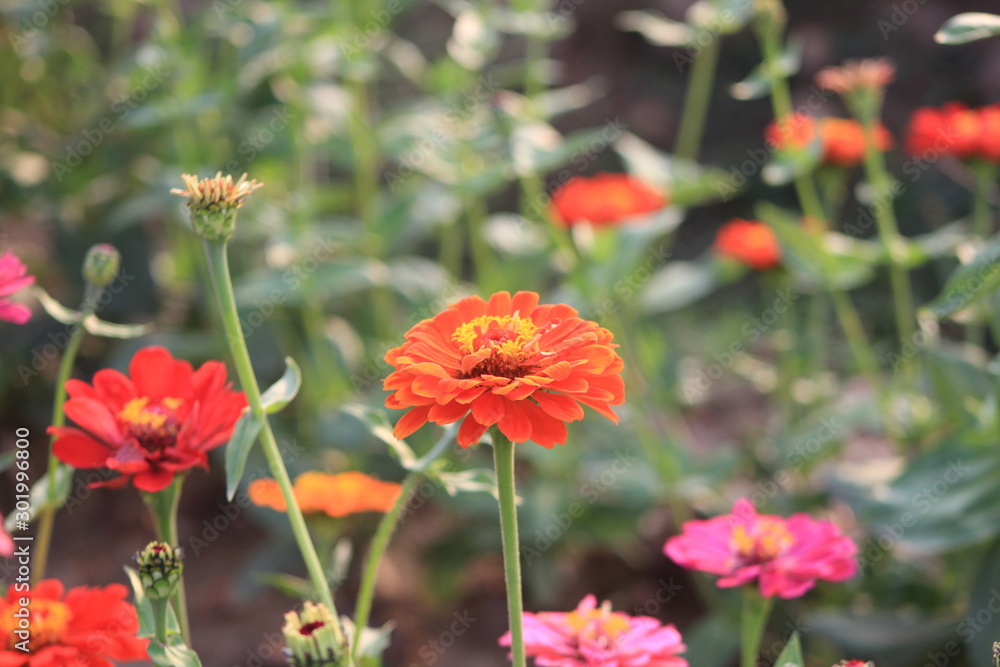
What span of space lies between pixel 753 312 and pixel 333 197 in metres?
0.86

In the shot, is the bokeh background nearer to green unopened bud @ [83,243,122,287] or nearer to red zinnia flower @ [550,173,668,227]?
red zinnia flower @ [550,173,668,227]

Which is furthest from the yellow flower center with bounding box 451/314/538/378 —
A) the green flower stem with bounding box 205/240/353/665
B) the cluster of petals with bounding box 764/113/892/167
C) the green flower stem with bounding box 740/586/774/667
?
the cluster of petals with bounding box 764/113/892/167

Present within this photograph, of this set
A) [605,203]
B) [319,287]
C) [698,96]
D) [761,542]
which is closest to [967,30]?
[761,542]

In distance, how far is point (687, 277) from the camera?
4.53 ft

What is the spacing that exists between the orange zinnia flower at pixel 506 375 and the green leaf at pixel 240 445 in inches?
3.2

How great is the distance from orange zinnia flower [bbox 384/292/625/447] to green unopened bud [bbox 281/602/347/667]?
0.31 feet

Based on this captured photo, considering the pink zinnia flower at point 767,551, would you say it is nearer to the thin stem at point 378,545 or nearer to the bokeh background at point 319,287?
the thin stem at point 378,545

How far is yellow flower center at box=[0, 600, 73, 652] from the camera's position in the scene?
50 centimetres

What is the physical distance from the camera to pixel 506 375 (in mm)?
477

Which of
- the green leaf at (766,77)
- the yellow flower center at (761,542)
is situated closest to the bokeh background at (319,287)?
the green leaf at (766,77)

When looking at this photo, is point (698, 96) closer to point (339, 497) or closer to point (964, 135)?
point (964, 135)

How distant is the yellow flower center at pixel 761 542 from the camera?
582 mm

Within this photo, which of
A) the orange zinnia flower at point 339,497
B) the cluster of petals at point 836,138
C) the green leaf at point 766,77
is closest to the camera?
the orange zinnia flower at point 339,497

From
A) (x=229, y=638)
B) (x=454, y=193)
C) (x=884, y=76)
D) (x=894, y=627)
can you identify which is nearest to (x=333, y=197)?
(x=454, y=193)
